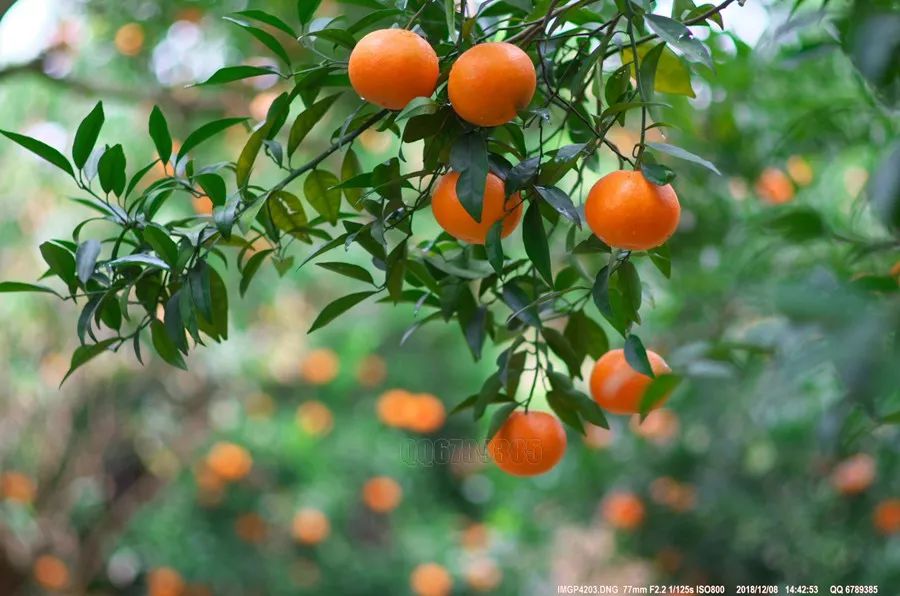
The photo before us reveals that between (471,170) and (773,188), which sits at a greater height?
(471,170)

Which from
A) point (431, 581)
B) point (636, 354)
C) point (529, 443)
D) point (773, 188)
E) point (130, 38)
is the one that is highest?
point (636, 354)

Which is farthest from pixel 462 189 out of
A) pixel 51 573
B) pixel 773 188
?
pixel 51 573

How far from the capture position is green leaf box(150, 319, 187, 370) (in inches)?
23.9

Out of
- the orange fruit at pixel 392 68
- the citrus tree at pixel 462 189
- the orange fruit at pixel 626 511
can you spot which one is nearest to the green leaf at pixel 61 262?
the citrus tree at pixel 462 189

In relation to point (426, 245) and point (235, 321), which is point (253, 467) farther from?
point (426, 245)

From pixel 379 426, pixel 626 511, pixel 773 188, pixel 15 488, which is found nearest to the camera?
pixel 773 188

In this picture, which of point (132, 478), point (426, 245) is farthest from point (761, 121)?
point (132, 478)

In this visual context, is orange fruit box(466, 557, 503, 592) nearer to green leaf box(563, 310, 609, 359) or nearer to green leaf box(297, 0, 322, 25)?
green leaf box(563, 310, 609, 359)

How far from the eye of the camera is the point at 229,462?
241cm

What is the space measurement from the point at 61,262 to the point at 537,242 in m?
0.31

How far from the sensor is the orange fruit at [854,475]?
1.61 metres

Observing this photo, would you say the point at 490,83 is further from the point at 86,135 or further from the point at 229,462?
the point at 229,462

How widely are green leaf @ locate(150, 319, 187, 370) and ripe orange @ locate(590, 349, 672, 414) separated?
29cm

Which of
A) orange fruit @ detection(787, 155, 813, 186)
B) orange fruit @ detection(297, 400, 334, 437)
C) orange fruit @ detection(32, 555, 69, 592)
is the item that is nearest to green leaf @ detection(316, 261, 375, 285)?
orange fruit @ detection(787, 155, 813, 186)
